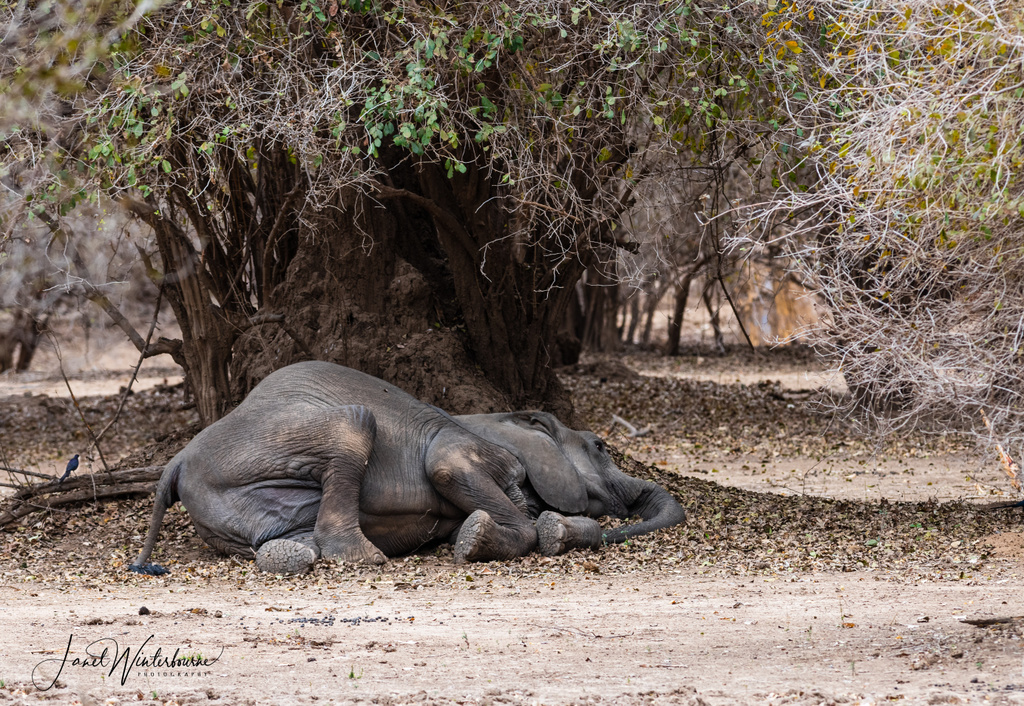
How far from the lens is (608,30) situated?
25.4 feet

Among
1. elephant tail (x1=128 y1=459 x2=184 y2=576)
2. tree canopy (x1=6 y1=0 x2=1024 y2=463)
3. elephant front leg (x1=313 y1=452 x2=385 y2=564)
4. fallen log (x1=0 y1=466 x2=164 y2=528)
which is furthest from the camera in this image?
fallen log (x1=0 y1=466 x2=164 y2=528)

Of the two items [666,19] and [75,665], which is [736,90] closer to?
[666,19]

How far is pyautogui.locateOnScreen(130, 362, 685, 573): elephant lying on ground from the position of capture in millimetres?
7027

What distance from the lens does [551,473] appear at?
25.9ft

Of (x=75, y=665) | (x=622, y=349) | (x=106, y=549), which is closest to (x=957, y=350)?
(x=75, y=665)

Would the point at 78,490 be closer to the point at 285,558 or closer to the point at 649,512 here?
the point at 285,558

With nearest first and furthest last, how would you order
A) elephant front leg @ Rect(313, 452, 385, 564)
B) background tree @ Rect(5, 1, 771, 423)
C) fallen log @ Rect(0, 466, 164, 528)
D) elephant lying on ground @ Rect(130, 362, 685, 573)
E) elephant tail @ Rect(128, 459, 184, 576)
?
1. elephant tail @ Rect(128, 459, 184, 576)
2. elephant front leg @ Rect(313, 452, 385, 564)
3. elephant lying on ground @ Rect(130, 362, 685, 573)
4. background tree @ Rect(5, 1, 771, 423)
5. fallen log @ Rect(0, 466, 164, 528)

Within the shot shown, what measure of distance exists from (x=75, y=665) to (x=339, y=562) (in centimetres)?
228

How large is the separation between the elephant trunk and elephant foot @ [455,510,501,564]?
3.07 ft

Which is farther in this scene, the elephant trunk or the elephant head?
the elephant head

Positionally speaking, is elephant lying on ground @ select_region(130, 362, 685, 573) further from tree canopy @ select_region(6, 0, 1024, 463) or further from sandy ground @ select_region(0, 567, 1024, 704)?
tree canopy @ select_region(6, 0, 1024, 463)

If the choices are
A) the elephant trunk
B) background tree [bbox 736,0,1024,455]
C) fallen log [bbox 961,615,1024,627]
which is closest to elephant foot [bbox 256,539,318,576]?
the elephant trunk

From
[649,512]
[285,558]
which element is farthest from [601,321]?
[285,558]

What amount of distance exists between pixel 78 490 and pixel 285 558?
245 centimetres
